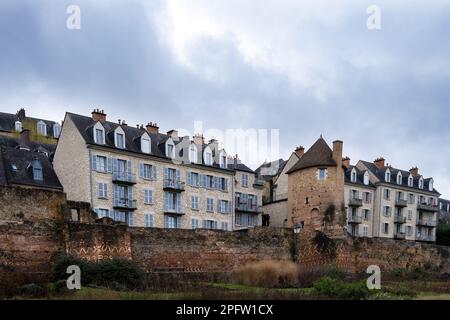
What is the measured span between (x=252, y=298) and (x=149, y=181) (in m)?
26.7

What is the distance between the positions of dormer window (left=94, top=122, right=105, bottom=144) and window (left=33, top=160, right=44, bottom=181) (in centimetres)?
549

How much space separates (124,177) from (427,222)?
41041 mm

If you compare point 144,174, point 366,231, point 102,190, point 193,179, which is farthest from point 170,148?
point 366,231

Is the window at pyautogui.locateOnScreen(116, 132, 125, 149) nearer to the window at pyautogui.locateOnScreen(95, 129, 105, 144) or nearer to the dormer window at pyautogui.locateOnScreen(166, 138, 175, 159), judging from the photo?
the window at pyautogui.locateOnScreen(95, 129, 105, 144)

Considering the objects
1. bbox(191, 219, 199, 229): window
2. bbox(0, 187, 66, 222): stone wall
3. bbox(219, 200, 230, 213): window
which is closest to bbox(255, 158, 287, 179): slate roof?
bbox(219, 200, 230, 213): window

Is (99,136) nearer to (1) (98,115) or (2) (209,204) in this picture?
(1) (98,115)

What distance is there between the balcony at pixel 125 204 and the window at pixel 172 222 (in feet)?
12.2

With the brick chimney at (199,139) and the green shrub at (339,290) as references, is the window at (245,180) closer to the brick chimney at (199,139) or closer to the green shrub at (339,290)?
the brick chimney at (199,139)

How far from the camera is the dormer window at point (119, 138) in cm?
4225

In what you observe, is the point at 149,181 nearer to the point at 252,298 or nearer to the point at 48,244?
the point at 48,244

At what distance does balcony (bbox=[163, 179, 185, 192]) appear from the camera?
44812 millimetres

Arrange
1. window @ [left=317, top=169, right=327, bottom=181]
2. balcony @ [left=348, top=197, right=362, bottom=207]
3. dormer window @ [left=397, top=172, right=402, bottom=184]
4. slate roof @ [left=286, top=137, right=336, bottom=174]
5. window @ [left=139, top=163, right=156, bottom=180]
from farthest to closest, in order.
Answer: dormer window @ [left=397, top=172, right=402, bottom=184] < balcony @ [left=348, top=197, right=362, bottom=207] < window @ [left=139, top=163, right=156, bottom=180] < slate roof @ [left=286, top=137, right=336, bottom=174] < window @ [left=317, top=169, right=327, bottom=181]

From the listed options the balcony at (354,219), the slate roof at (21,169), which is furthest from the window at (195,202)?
the balcony at (354,219)
